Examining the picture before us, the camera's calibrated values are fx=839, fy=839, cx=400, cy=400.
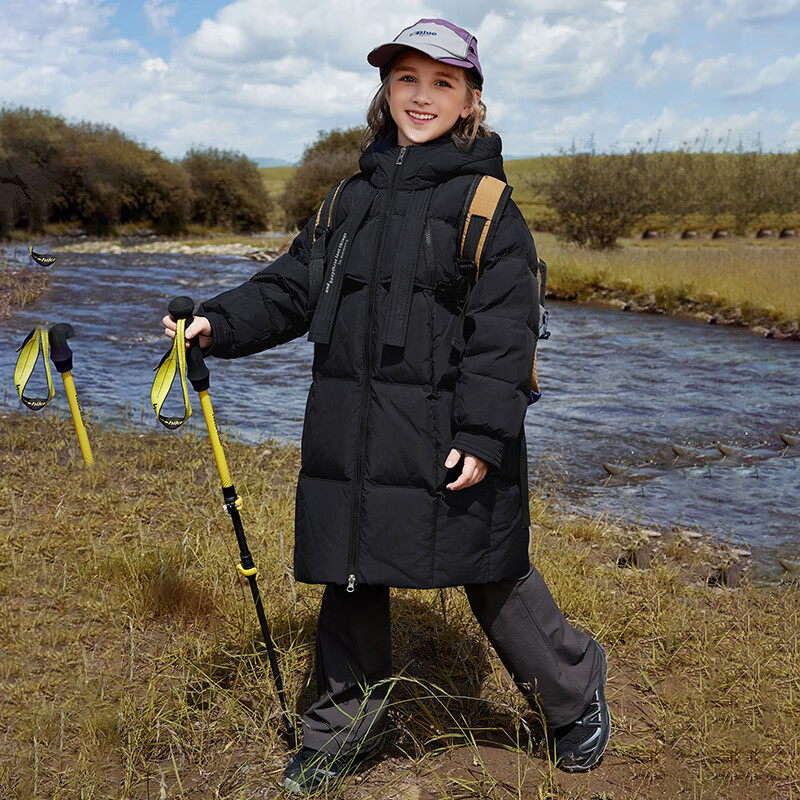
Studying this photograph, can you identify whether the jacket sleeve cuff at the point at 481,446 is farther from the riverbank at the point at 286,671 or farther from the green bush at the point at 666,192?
the green bush at the point at 666,192

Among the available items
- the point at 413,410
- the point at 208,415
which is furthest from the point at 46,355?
the point at 413,410

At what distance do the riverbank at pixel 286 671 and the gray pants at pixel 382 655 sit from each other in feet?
0.46

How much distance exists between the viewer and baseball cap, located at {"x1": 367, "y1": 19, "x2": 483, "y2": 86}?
92.0 inches

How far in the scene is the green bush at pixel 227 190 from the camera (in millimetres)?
40844

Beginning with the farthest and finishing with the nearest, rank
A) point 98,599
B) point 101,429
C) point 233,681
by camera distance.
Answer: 1. point 101,429
2. point 98,599
3. point 233,681

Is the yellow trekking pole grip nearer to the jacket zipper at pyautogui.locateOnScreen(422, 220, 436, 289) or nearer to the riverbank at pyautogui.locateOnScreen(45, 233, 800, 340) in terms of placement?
the jacket zipper at pyautogui.locateOnScreen(422, 220, 436, 289)

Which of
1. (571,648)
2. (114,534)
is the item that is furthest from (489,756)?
(114,534)

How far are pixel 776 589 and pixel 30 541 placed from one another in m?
3.77

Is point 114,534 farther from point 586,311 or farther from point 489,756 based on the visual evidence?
point 586,311

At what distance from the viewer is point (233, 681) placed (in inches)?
111

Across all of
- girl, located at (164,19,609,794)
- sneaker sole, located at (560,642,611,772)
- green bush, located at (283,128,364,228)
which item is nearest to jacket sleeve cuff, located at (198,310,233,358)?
girl, located at (164,19,609,794)

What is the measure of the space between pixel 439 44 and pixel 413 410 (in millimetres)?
1027

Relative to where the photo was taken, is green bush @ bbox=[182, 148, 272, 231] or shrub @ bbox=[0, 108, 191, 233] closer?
shrub @ bbox=[0, 108, 191, 233]

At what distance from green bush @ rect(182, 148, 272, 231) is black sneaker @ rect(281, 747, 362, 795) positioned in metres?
39.2
